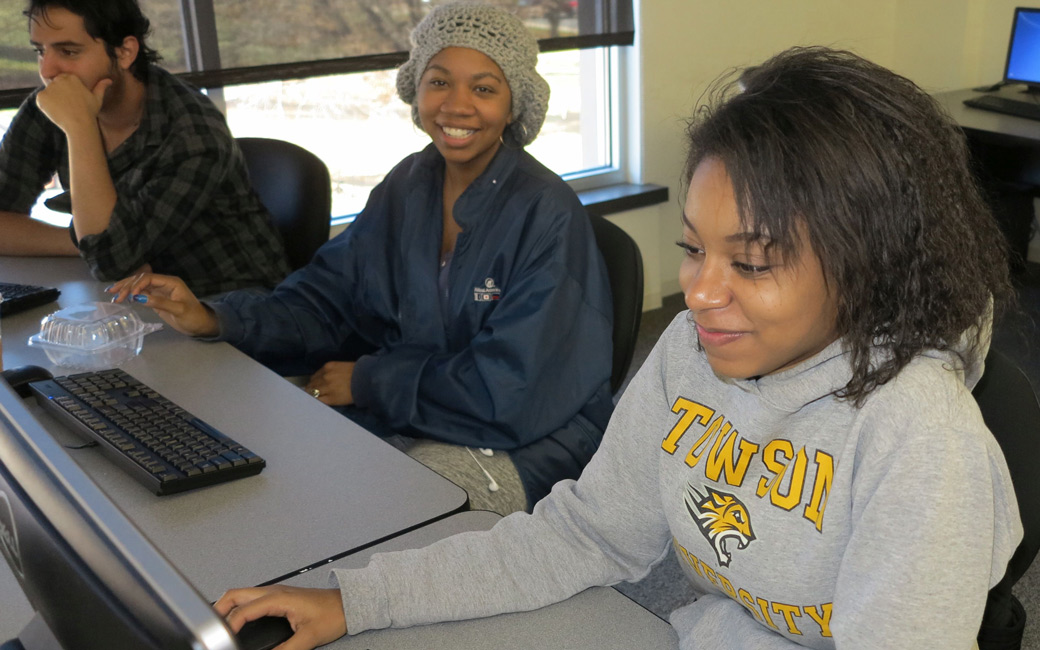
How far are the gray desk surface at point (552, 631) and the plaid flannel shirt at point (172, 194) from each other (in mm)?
1183

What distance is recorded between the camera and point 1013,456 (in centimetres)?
92

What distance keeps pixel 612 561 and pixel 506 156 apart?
2.93ft

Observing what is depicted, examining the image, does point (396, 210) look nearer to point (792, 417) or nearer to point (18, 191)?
point (18, 191)

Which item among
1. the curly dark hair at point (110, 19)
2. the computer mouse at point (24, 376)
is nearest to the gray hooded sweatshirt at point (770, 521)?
the computer mouse at point (24, 376)

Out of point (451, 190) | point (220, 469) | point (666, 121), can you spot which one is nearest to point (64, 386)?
→ point (220, 469)

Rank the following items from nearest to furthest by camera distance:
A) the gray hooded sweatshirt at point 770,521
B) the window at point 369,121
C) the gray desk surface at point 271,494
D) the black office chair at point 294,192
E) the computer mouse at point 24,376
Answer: the gray hooded sweatshirt at point 770,521, the gray desk surface at point 271,494, the computer mouse at point 24,376, the black office chair at point 294,192, the window at point 369,121

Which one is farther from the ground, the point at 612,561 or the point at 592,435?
the point at 612,561

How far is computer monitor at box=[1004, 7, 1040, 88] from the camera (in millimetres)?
3557

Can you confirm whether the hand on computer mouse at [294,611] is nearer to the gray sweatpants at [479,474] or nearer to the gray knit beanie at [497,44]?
the gray sweatpants at [479,474]

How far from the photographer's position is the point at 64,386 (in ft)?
4.41

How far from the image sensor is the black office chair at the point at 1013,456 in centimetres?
91

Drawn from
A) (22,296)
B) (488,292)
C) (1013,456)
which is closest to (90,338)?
(22,296)

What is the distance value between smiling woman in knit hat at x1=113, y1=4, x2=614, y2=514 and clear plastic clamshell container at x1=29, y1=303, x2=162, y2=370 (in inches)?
2.7

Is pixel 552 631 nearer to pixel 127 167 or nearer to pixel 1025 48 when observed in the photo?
pixel 127 167
